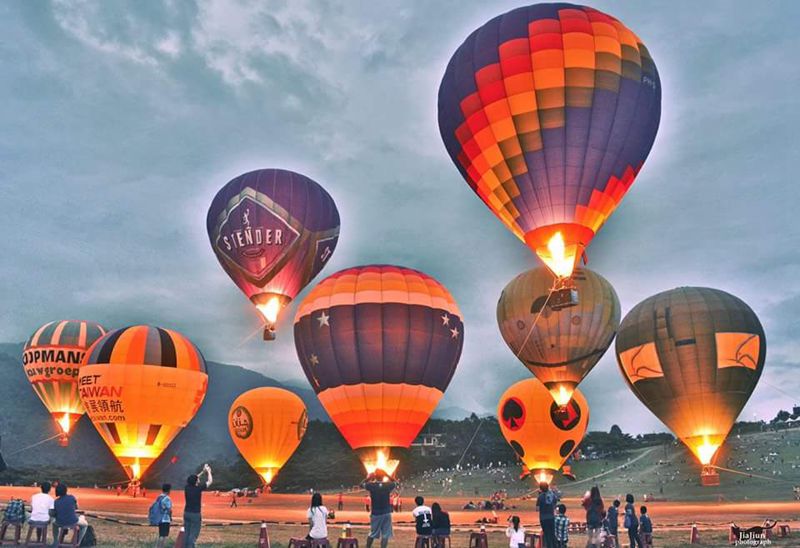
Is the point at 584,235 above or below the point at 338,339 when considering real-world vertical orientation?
above

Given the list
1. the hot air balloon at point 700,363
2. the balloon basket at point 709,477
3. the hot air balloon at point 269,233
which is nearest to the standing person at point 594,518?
the balloon basket at point 709,477

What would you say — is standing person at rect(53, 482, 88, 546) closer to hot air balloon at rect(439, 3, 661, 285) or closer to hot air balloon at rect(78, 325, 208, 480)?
hot air balloon at rect(439, 3, 661, 285)

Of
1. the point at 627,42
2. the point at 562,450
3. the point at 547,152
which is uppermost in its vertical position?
the point at 627,42

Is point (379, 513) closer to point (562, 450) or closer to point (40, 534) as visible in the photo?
point (40, 534)

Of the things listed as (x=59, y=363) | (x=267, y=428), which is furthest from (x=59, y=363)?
(x=267, y=428)

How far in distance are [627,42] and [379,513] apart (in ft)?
55.1

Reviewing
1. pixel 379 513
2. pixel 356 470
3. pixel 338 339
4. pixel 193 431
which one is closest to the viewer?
pixel 379 513

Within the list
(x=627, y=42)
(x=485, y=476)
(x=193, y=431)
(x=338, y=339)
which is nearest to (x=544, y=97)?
(x=627, y=42)

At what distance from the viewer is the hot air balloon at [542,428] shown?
38.3 meters

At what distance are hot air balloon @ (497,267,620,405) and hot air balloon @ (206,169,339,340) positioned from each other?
10.1 m

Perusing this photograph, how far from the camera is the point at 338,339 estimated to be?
28.1 meters

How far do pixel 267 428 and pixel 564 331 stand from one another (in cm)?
1933

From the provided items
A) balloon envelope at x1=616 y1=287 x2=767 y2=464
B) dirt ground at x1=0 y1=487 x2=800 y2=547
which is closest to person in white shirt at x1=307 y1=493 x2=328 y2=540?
dirt ground at x1=0 y1=487 x2=800 y2=547

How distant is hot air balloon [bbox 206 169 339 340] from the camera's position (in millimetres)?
32656
